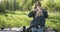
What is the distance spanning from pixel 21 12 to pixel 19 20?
13 centimetres

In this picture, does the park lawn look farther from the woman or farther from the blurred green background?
the woman

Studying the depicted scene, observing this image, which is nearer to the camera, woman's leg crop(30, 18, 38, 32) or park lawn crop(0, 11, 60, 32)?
woman's leg crop(30, 18, 38, 32)

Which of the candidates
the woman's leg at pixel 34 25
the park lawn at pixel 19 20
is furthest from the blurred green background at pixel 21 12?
the woman's leg at pixel 34 25

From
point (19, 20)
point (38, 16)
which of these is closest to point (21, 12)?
Result: point (19, 20)

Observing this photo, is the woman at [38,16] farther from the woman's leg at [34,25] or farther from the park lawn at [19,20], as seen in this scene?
the park lawn at [19,20]

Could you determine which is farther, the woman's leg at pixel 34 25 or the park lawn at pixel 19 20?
the park lawn at pixel 19 20

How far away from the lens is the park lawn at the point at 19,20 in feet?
10.1

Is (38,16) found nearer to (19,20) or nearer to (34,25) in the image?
(34,25)

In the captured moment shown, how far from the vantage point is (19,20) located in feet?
10.2

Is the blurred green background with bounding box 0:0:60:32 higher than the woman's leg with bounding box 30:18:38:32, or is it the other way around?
the blurred green background with bounding box 0:0:60:32

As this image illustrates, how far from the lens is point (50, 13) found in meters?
3.15

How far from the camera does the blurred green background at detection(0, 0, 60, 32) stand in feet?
10.1

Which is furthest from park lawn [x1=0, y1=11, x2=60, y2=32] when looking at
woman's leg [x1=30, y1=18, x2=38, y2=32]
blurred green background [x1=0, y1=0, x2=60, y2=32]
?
woman's leg [x1=30, y1=18, x2=38, y2=32]

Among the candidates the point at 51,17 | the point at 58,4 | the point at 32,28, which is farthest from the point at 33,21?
the point at 58,4
